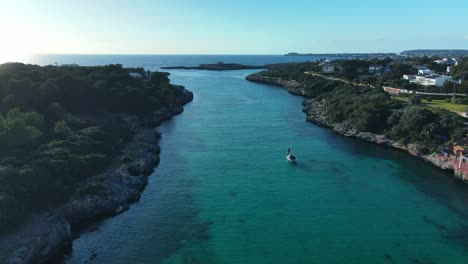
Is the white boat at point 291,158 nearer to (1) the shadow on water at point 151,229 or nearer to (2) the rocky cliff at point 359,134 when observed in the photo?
(1) the shadow on water at point 151,229

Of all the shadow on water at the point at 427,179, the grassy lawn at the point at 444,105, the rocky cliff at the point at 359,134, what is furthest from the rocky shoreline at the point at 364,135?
the grassy lawn at the point at 444,105

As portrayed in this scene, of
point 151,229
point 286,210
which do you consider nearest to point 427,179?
point 286,210

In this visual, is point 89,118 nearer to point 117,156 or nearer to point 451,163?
point 117,156

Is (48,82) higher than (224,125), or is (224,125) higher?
(48,82)

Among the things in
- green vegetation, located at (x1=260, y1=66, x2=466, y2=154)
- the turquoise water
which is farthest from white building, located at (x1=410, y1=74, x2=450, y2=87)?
the turquoise water

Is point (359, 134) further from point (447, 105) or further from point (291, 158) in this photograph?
point (447, 105)

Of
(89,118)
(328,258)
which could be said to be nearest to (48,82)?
(89,118)

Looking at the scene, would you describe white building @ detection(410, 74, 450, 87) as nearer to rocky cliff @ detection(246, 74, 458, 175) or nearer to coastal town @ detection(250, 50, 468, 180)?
coastal town @ detection(250, 50, 468, 180)
